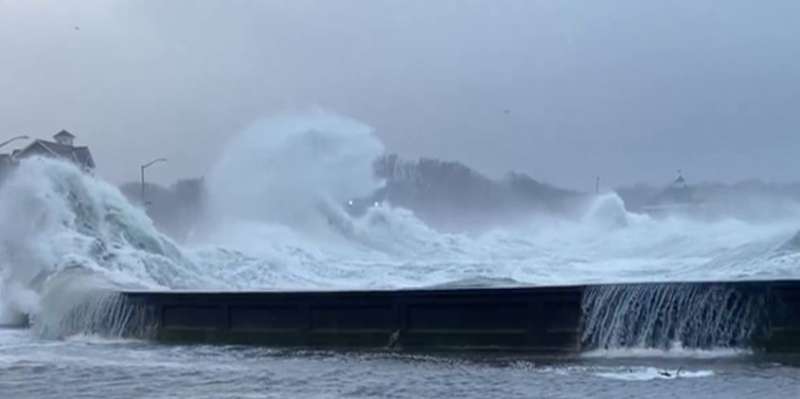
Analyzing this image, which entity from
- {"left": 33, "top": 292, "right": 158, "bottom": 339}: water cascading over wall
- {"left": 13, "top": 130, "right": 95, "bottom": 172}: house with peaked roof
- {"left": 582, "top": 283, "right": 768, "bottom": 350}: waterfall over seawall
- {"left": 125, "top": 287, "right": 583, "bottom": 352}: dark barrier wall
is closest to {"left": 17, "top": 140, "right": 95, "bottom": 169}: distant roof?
{"left": 13, "top": 130, "right": 95, "bottom": 172}: house with peaked roof

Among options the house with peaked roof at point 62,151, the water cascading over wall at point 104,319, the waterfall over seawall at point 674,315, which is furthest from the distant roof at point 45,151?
the waterfall over seawall at point 674,315

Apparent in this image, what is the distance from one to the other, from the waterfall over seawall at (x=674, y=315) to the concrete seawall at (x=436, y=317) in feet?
→ 0.07

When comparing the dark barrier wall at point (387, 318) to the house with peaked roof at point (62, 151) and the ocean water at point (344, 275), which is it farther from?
the house with peaked roof at point (62, 151)

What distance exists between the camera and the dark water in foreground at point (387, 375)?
1192 centimetres

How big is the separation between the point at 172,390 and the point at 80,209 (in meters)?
21.2

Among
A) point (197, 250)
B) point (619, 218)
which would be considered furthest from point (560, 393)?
point (619, 218)

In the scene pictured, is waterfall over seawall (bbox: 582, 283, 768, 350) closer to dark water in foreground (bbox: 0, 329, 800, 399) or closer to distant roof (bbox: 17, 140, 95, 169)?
dark water in foreground (bbox: 0, 329, 800, 399)

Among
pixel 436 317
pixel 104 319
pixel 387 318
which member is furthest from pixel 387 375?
pixel 104 319

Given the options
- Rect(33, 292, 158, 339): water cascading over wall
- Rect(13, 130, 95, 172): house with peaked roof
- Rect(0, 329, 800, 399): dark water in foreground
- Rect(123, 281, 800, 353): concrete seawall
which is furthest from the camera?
Rect(13, 130, 95, 172): house with peaked roof

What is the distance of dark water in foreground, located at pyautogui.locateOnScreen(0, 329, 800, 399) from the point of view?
11922mm

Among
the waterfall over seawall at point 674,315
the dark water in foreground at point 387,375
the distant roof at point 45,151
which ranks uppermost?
the distant roof at point 45,151

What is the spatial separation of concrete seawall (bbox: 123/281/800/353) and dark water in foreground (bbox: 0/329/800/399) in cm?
65

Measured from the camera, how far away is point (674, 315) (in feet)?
50.6

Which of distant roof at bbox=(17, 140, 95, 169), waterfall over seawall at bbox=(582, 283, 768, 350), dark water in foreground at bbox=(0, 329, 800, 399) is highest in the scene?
distant roof at bbox=(17, 140, 95, 169)
